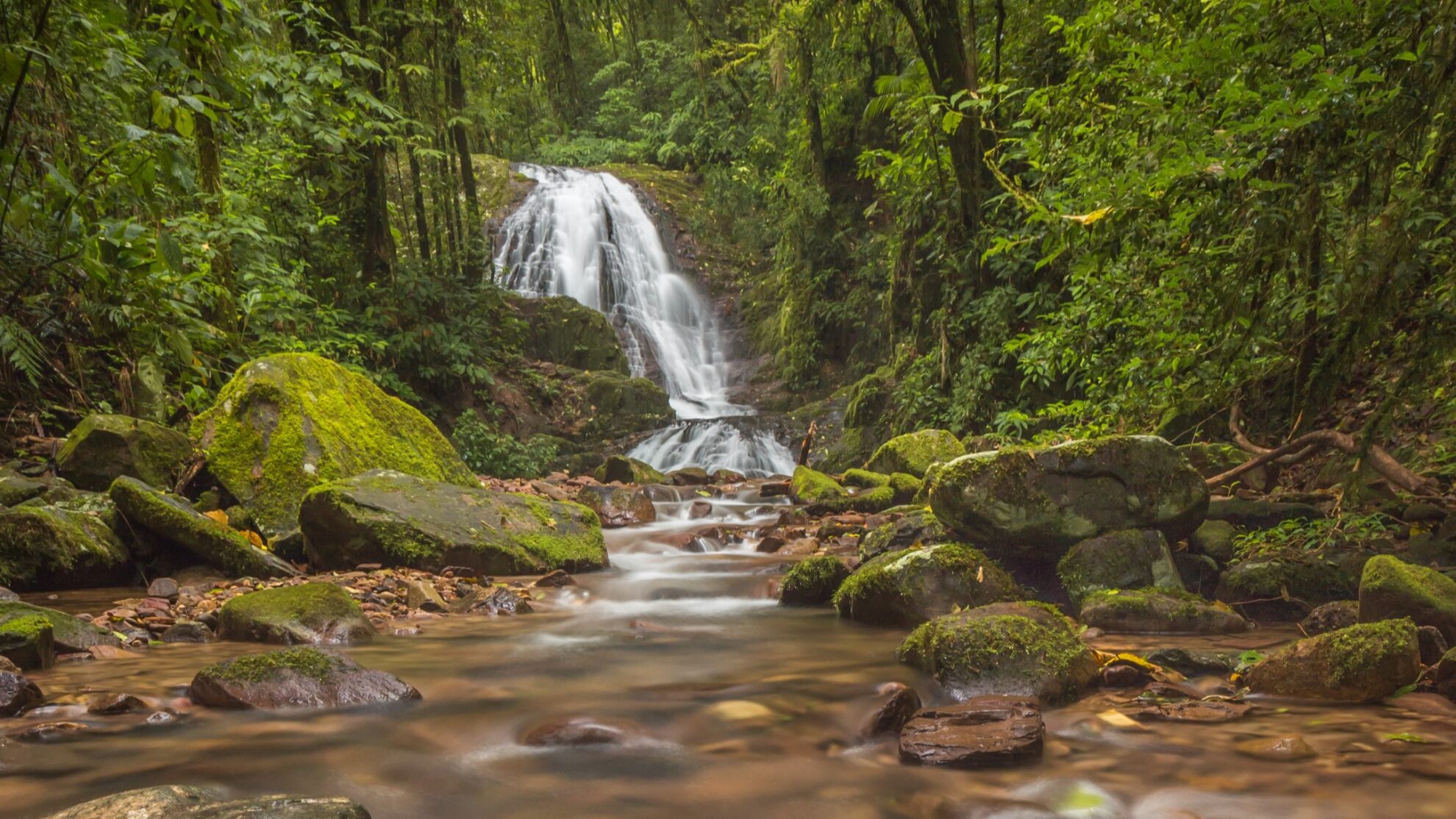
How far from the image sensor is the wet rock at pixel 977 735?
277cm

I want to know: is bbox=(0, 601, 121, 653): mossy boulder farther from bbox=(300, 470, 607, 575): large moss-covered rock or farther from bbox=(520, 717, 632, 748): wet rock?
bbox=(520, 717, 632, 748): wet rock

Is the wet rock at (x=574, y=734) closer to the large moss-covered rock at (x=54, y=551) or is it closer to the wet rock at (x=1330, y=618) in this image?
the wet rock at (x=1330, y=618)

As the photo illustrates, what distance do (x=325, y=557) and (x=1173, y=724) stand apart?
5362 millimetres

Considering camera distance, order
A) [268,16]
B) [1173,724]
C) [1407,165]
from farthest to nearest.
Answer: [268,16] < [1407,165] < [1173,724]

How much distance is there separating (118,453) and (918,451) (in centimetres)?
762

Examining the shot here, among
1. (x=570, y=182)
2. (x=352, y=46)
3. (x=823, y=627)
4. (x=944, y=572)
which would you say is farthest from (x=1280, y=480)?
(x=570, y=182)

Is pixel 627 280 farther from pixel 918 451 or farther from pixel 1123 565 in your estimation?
pixel 1123 565

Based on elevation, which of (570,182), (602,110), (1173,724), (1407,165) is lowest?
(1173,724)

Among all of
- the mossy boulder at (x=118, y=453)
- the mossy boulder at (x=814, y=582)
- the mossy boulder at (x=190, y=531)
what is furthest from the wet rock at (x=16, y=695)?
the mossy boulder at (x=814, y=582)

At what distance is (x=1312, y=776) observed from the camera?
2.56 metres

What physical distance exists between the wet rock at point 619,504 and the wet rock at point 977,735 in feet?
21.9

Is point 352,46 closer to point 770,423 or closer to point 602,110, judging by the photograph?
point 770,423

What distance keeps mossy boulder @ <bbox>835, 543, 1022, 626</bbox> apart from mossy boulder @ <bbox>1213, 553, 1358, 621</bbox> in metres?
1.20

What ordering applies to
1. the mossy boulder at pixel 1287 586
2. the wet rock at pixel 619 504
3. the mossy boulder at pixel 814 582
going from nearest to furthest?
the mossy boulder at pixel 1287 586
the mossy boulder at pixel 814 582
the wet rock at pixel 619 504
